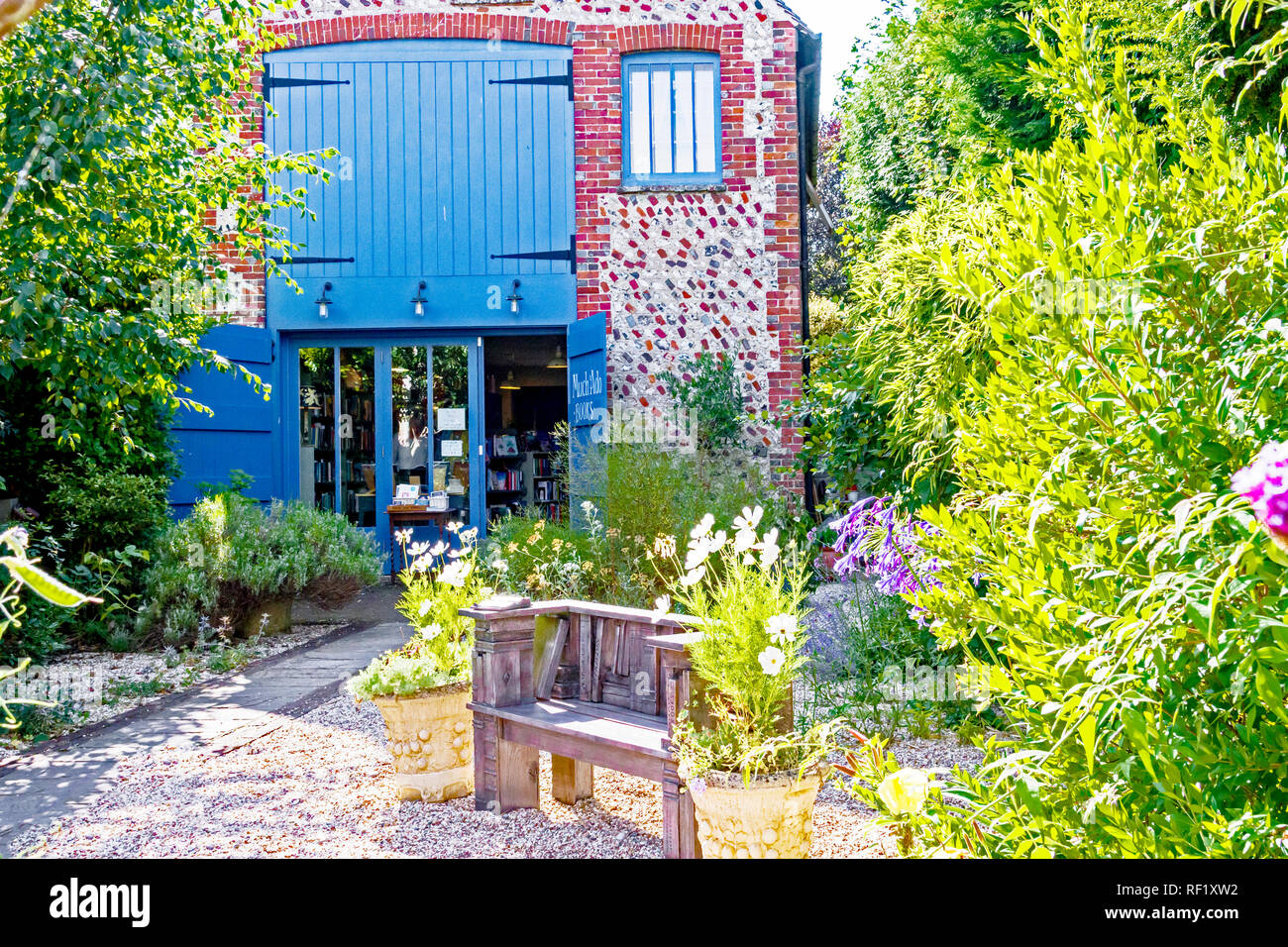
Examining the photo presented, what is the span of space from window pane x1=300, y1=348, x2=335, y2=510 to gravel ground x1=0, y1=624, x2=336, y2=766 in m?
3.11

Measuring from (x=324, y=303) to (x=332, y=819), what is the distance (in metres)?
6.93

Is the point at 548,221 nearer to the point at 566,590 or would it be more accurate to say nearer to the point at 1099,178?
the point at 566,590

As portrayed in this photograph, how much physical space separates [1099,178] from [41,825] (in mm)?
3870

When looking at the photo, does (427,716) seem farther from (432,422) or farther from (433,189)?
(433,189)

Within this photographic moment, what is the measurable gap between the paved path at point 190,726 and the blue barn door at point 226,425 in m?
2.39

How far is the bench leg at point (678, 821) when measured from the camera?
308 centimetres

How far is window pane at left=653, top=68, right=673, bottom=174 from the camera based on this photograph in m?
9.62

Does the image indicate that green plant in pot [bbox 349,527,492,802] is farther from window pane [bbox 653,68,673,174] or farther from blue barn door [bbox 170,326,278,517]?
window pane [bbox 653,68,673,174]

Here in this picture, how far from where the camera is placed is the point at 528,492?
34.3 feet

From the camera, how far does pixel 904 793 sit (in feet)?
6.54

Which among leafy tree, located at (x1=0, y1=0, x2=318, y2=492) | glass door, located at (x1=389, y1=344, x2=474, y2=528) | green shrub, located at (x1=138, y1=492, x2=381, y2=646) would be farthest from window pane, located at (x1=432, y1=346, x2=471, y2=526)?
leafy tree, located at (x1=0, y1=0, x2=318, y2=492)

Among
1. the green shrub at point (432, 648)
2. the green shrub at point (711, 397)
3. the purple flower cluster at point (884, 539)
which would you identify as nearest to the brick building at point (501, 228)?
the green shrub at point (711, 397)

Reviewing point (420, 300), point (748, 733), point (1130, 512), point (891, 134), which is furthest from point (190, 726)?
point (891, 134)

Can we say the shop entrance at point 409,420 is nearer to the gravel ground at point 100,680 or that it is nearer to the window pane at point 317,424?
the window pane at point 317,424
